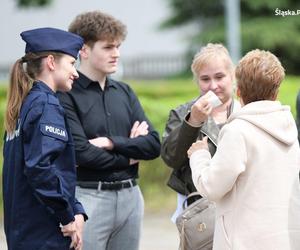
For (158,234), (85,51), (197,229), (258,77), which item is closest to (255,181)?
(258,77)

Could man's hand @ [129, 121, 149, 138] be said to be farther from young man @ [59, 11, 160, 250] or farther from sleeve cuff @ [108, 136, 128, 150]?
sleeve cuff @ [108, 136, 128, 150]

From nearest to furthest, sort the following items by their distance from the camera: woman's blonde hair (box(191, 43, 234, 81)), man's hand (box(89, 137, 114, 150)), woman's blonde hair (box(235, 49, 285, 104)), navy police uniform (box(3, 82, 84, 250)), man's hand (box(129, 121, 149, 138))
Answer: woman's blonde hair (box(235, 49, 285, 104))
navy police uniform (box(3, 82, 84, 250))
woman's blonde hair (box(191, 43, 234, 81))
man's hand (box(89, 137, 114, 150))
man's hand (box(129, 121, 149, 138))

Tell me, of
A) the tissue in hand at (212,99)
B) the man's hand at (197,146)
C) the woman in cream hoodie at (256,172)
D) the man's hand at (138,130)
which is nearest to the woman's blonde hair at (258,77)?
the woman in cream hoodie at (256,172)

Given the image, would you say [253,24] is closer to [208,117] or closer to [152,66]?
[152,66]

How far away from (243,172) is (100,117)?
133 cm

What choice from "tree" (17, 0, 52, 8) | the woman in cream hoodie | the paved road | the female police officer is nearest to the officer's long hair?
the female police officer

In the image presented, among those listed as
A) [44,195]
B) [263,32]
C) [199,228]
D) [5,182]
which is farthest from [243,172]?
[263,32]

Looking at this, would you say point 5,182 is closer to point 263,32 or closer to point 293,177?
point 293,177

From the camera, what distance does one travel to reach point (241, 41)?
25625 millimetres

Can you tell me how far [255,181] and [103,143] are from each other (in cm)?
131

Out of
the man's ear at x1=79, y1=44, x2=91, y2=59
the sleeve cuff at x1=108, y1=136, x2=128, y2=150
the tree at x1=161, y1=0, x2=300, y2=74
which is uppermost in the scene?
the man's ear at x1=79, y1=44, x2=91, y2=59

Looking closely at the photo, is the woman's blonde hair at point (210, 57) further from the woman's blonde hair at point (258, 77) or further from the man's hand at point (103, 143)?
the woman's blonde hair at point (258, 77)

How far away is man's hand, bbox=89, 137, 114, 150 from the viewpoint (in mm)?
5043

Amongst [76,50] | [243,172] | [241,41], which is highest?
[76,50]
